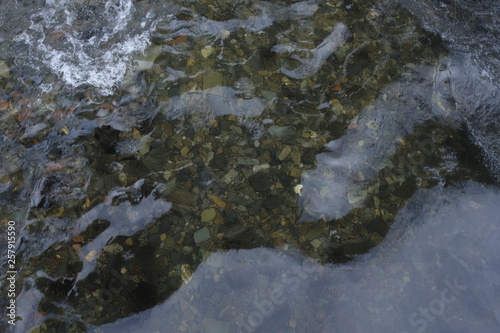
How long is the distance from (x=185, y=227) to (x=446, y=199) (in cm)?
240

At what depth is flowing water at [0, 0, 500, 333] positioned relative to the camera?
3473 millimetres

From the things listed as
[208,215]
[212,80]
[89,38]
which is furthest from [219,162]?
[89,38]

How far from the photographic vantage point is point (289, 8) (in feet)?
16.8

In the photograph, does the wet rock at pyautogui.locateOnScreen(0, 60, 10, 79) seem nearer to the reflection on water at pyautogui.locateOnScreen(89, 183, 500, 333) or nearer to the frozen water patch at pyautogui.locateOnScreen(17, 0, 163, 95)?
the frozen water patch at pyautogui.locateOnScreen(17, 0, 163, 95)

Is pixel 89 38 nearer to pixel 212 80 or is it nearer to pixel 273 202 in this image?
pixel 212 80

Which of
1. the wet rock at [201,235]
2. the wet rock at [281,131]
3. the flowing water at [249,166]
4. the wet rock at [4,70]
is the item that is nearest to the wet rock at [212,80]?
the flowing water at [249,166]

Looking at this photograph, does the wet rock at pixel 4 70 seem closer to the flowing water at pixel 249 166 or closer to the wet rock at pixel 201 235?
the flowing water at pixel 249 166

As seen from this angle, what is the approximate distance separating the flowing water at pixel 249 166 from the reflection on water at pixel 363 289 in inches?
0.5

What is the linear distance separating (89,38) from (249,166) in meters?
2.46

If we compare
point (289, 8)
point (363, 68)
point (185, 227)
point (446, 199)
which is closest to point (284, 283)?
point (185, 227)

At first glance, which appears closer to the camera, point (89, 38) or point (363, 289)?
point (363, 289)

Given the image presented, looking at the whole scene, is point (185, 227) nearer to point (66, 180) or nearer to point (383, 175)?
point (66, 180)

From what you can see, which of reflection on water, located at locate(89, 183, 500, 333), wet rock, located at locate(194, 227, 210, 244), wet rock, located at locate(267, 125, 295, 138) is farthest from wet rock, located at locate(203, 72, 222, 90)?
reflection on water, located at locate(89, 183, 500, 333)

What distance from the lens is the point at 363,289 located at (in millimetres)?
3521
